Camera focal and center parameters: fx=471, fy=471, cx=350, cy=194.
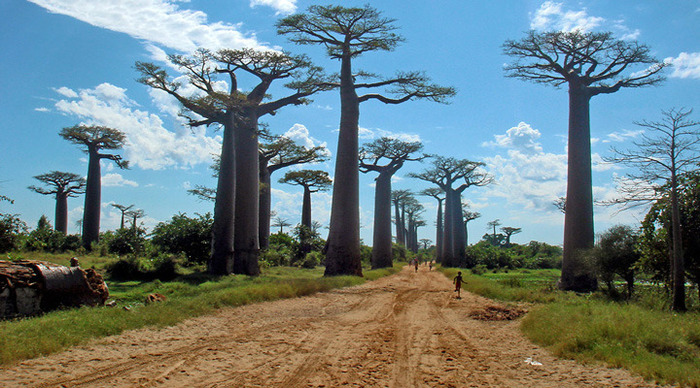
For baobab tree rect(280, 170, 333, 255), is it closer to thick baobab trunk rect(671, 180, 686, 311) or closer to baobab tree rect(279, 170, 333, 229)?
baobab tree rect(279, 170, 333, 229)

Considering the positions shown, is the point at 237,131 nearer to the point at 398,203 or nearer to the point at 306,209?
the point at 306,209

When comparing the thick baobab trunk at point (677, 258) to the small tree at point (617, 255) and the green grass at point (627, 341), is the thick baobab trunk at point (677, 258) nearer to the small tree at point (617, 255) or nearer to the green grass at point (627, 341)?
the green grass at point (627, 341)

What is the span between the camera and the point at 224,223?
45.1ft

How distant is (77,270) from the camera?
6848 mm

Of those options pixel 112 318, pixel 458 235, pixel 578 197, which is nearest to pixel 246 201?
pixel 112 318

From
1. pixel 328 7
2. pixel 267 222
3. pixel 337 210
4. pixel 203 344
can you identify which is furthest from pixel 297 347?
pixel 267 222

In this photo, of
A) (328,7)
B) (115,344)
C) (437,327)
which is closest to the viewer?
(115,344)

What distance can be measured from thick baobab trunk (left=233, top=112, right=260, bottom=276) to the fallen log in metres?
7.48

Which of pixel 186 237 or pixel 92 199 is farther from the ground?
pixel 92 199

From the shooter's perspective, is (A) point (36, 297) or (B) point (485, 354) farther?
(A) point (36, 297)

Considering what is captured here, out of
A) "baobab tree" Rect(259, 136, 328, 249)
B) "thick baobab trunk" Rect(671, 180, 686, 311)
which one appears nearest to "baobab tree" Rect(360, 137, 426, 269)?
"baobab tree" Rect(259, 136, 328, 249)

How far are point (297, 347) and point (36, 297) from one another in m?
3.71

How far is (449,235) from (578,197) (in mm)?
18956

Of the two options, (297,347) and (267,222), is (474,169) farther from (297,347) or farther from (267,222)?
(297,347)
